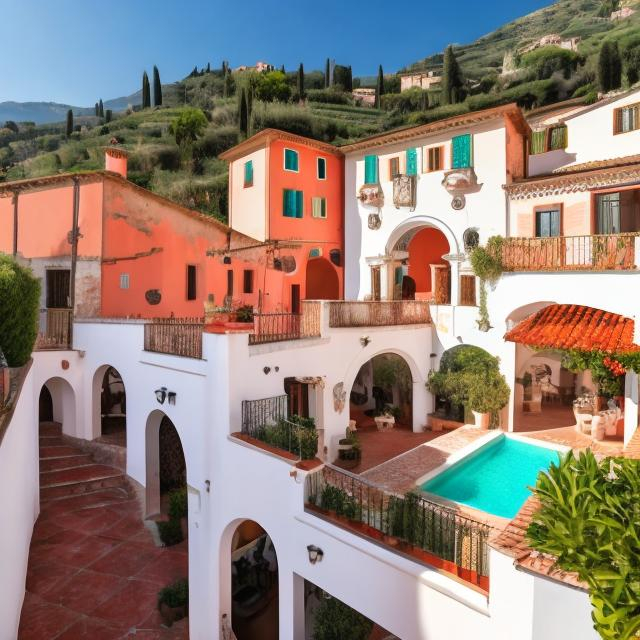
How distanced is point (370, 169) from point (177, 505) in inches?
638

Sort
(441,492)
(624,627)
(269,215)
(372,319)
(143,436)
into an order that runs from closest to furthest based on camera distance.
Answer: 1. (624,627)
2. (441,492)
3. (143,436)
4. (372,319)
5. (269,215)

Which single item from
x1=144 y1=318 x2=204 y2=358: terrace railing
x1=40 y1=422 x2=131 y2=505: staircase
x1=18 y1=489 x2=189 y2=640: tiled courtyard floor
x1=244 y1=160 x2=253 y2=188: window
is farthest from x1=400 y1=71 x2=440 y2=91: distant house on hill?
x1=18 y1=489 x2=189 y2=640: tiled courtyard floor

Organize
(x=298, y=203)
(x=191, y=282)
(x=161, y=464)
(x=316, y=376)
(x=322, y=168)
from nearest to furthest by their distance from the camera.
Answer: (x=316, y=376)
(x=161, y=464)
(x=191, y=282)
(x=298, y=203)
(x=322, y=168)

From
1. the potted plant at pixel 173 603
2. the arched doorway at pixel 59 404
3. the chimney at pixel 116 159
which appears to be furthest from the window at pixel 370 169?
the potted plant at pixel 173 603

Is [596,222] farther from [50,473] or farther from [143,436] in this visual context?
[50,473]

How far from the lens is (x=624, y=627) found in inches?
111

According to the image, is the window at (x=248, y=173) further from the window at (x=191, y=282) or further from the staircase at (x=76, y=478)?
the staircase at (x=76, y=478)

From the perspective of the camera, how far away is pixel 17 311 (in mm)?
10664

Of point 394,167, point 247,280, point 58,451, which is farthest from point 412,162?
point 58,451

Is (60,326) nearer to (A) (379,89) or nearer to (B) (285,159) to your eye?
(B) (285,159)

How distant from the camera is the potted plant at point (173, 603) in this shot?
32.5ft

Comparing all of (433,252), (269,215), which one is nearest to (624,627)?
(269,215)

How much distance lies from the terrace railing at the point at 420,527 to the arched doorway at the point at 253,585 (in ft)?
A: 12.1

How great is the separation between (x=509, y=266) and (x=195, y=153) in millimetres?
32528
